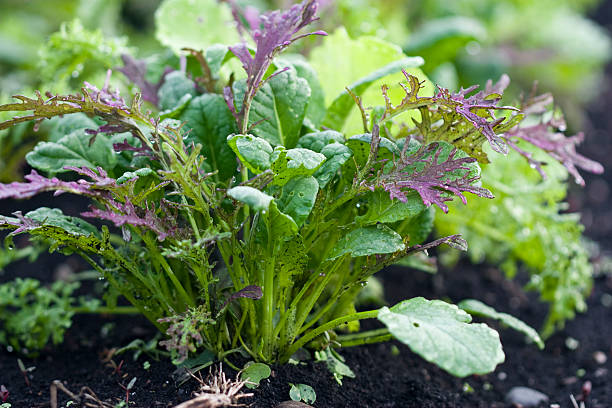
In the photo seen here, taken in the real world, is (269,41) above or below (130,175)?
above

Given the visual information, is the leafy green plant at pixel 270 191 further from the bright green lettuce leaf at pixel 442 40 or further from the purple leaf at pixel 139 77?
the bright green lettuce leaf at pixel 442 40

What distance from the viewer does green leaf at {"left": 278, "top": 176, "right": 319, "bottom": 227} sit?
3.34 ft

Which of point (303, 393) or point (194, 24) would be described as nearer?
point (303, 393)

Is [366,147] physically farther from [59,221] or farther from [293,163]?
[59,221]

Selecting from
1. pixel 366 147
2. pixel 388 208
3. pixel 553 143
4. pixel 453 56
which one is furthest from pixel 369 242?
pixel 453 56

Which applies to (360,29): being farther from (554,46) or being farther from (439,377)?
(554,46)

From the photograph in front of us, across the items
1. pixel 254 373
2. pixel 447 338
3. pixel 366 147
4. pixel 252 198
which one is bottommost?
pixel 254 373

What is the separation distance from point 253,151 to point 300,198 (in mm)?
123

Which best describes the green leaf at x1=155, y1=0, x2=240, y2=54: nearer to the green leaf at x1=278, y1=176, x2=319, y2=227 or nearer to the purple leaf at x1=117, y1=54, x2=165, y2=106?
the purple leaf at x1=117, y1=54, x2=165, y2=106

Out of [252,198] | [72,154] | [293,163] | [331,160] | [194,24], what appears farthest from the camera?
[194,24]

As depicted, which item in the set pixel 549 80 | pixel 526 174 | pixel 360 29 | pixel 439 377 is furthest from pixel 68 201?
pixel 549 80

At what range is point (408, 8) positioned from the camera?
11.2ft

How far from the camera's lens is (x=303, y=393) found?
45.6 inches

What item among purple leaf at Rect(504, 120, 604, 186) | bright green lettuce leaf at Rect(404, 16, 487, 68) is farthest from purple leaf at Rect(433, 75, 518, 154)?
bright green lettuce leaf at Rect(404, 16, 487, 68)
